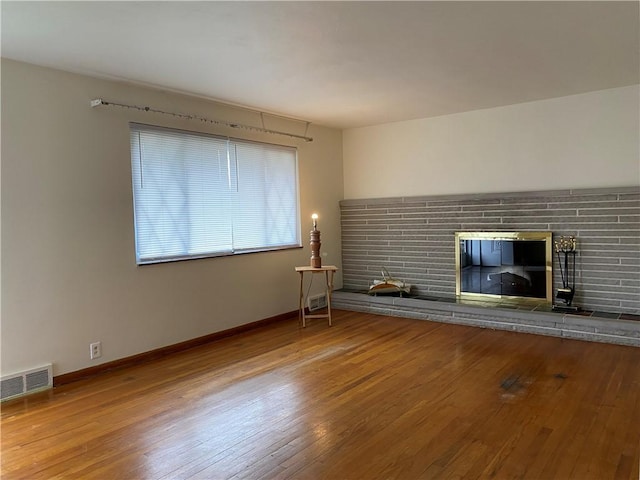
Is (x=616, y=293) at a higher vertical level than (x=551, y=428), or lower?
higher

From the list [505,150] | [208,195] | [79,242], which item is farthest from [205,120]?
[505,150]

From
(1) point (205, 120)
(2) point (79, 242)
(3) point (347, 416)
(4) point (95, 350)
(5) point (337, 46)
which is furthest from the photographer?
(1) point (205, 120)

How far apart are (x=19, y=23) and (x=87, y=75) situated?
39.2 inches

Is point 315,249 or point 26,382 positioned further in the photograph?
point 315,249

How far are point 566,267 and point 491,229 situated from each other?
83 cm

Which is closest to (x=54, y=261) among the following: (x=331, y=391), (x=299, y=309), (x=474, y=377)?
(x=331, y=391)

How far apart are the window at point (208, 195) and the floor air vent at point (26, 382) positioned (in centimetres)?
107

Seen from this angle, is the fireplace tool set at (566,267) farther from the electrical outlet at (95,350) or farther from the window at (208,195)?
the electrical outlet at (95,350)

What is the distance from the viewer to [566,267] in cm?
458

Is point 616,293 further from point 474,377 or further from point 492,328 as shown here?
point 474,377

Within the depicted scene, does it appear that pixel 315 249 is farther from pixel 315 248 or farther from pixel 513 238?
pixel 513 238

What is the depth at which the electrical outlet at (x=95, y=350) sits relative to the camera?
3551 millimetres

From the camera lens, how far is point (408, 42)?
2957 millimetres

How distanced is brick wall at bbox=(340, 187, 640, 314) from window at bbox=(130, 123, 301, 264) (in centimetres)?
106
